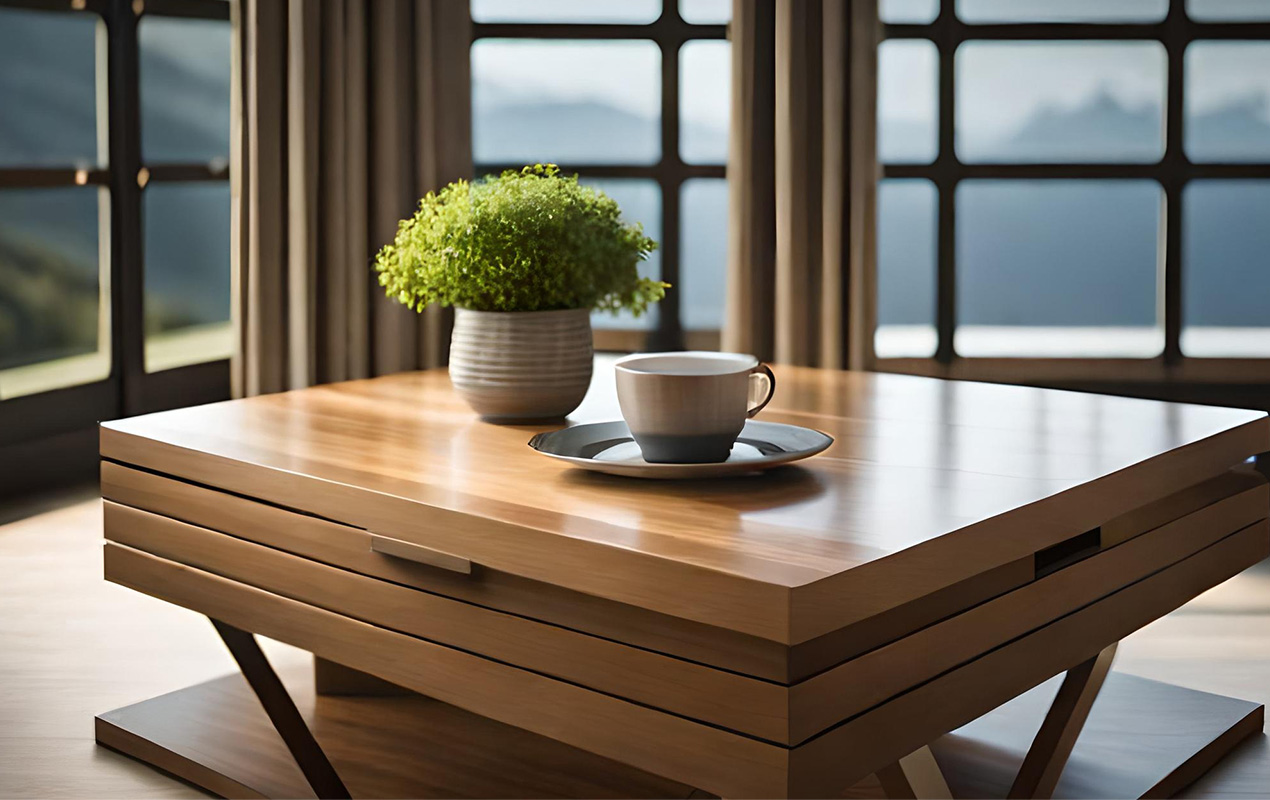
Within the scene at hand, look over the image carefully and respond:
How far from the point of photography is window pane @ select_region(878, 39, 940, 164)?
12.3ft

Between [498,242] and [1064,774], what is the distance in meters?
1.07

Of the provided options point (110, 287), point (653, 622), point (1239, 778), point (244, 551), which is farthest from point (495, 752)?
point (110, 287)

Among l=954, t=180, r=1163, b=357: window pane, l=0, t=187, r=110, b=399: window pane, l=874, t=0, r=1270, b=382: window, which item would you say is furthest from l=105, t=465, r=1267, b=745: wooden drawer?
l=954, t=180, r=1163, b=357: window pane

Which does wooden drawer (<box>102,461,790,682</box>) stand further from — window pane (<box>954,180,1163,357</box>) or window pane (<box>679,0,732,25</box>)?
window pane (<box>954,180,1163,357</box>)

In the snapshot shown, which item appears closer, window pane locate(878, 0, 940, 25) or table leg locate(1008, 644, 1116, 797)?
table leg locate(1008, 644, 1116, 797)

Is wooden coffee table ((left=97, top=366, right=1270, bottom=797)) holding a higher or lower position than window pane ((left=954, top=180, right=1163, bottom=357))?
lower

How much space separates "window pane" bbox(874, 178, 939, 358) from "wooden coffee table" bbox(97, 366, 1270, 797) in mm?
2089

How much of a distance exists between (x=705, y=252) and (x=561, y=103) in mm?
674

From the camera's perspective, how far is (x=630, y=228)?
5.82 ft

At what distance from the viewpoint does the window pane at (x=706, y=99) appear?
4.00 meters

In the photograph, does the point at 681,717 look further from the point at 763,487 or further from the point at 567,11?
the point at 567,11

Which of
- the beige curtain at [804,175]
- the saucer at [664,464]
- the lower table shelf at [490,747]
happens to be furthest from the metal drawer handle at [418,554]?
the beige curtain at [804,175]

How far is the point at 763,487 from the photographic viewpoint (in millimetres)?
1357

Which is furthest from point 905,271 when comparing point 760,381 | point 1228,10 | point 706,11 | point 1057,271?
point 760,381
